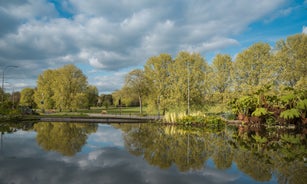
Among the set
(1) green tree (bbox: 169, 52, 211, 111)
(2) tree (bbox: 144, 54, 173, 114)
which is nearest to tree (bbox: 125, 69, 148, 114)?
(2) tree (bbox: 144, 54, 173, 114)

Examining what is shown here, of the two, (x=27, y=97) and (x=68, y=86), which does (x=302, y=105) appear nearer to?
(x=68, y=86)

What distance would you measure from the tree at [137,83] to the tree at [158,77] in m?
1.02

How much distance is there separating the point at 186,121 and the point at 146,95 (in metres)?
16.6

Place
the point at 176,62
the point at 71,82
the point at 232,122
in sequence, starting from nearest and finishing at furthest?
1. the point at 232,122
2. the point at 176,62
3. the point at 71,82

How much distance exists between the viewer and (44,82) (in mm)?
52406

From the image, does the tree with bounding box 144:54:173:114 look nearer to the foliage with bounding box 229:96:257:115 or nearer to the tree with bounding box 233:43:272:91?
the tree with bounding box 233:43:272:91

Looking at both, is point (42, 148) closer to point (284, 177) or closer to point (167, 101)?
point (284, 177)

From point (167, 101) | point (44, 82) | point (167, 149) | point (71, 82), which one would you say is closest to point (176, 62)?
point (167, 101)

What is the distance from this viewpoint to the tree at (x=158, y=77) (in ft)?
108

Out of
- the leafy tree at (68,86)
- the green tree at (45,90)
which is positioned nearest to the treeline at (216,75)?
the leafy tree at (68,86)

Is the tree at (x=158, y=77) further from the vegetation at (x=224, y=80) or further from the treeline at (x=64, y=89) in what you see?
the treeline at (x=64, y=89)

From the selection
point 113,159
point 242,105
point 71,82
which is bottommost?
point 113,159

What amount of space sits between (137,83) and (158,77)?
14.6ft

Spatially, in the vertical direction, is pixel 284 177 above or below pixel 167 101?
below
